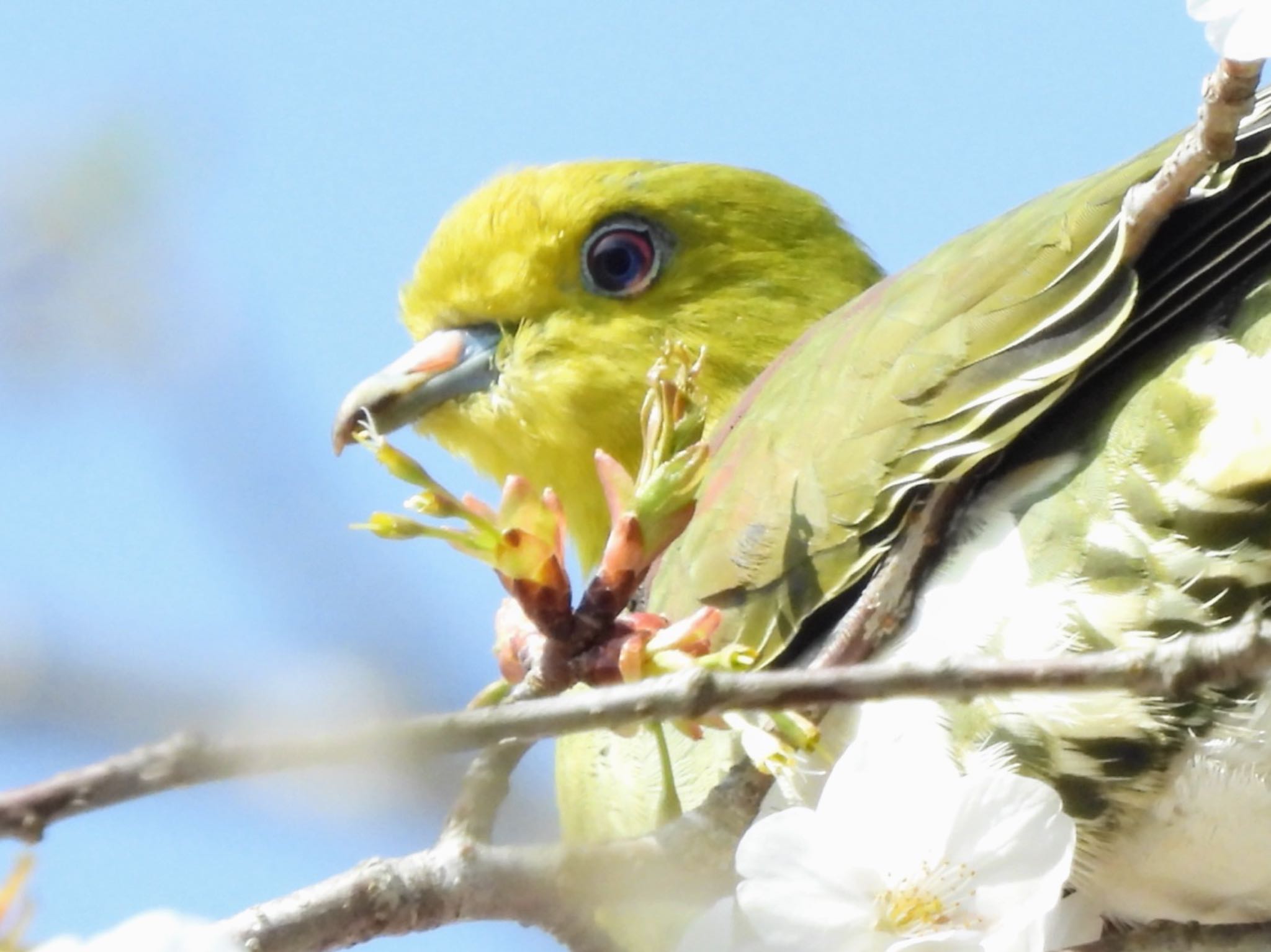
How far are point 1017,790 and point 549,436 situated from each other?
1665 mm

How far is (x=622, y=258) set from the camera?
336cm

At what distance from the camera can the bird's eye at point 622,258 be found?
10.9 feet

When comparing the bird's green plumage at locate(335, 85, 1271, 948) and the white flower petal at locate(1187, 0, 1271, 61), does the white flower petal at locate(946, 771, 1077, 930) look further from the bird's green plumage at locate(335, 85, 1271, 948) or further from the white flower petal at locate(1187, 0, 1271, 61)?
the white flower petal at locate(1187, 0, 1271, 61)

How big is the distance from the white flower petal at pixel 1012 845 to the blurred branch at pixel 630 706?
1.74 feet

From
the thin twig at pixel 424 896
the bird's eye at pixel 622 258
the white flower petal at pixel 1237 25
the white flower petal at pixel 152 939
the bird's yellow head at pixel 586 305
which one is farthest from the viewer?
the bird's eye at pixel 622 258

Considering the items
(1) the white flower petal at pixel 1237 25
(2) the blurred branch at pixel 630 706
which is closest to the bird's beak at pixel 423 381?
(1) the white flower petal at pixel 1237 25

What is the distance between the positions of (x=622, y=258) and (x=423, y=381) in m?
0.50

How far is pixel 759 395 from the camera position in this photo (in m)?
2.75

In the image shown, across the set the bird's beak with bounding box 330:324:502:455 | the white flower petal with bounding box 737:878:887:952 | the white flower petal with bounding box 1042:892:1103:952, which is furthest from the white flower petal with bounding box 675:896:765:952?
the bird's beak with bounding box 330:324:502:455

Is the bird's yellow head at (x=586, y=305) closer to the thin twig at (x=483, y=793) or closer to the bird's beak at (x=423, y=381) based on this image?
the bird's beak at (x=423, y=381)

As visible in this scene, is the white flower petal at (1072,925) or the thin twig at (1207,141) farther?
the white flower petal at (1072,925)

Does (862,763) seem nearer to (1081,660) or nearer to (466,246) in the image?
(1081,660)

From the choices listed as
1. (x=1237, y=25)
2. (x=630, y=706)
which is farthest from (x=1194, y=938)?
(x=630, y=706)

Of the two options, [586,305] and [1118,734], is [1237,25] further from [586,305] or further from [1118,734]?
[586,305]
